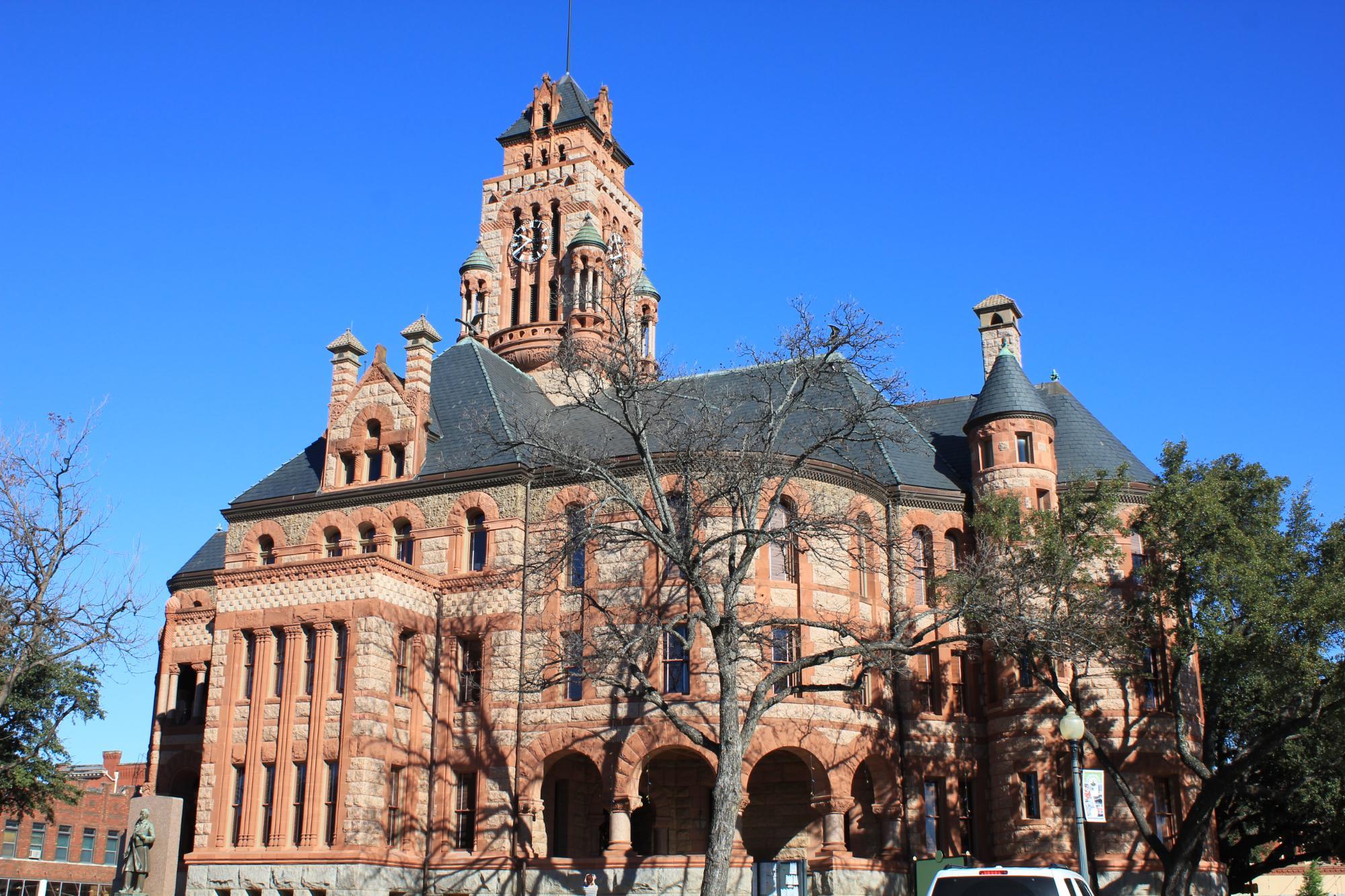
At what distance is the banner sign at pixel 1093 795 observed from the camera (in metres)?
20.0

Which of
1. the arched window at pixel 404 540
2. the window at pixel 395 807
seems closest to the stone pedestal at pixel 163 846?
the window at pixel 395 807

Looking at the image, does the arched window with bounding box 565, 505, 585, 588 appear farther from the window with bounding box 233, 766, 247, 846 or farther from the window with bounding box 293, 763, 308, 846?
the window with bounding box 233, 766, 247, 846

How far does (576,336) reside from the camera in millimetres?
45312

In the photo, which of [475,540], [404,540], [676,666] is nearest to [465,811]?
[676,666]

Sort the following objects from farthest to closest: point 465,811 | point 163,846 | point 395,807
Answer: point 465,811 → point 395,807 → point 163,846

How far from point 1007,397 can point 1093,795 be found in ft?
59.4

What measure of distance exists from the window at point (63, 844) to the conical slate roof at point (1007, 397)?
152 feet

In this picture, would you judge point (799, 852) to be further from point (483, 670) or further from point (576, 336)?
point (576, 336)

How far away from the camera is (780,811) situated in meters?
33.9

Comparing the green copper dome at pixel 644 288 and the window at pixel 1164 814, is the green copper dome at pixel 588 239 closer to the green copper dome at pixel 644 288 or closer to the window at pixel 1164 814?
the green copper dome at pixel 644 288

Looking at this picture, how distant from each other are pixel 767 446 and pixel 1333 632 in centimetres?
1500

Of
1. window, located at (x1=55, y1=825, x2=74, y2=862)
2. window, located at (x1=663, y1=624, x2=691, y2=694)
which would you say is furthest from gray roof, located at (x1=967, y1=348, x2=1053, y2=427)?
window, located at (x1=55, y1=825, x2=74, y2=862)

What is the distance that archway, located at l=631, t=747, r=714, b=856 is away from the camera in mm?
33531

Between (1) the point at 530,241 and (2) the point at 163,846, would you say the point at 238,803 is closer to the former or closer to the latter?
(2) the point at 163,846
